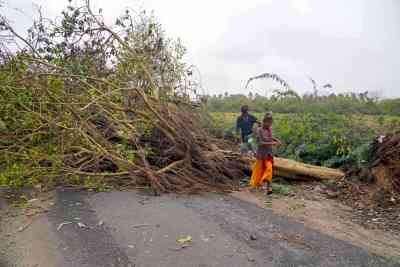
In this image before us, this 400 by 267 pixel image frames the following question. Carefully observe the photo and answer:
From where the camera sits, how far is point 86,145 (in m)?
6.28

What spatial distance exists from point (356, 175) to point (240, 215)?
Result: 2769mm

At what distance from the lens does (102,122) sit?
7125mm

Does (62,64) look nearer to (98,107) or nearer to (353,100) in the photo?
(98,107)

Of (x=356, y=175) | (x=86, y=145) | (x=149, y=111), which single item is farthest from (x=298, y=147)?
(x=86, y=145)

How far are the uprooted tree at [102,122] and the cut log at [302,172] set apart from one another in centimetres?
68

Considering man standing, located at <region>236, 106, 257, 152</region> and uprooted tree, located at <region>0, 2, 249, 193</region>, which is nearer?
uprooted tree, located at <region>0, 2, 249, 193</region>

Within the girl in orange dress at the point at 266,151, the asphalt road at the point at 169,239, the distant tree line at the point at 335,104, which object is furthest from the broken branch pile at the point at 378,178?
the distant tree line at the point at 335,104

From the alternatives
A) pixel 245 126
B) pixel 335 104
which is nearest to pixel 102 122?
pixel 245 126

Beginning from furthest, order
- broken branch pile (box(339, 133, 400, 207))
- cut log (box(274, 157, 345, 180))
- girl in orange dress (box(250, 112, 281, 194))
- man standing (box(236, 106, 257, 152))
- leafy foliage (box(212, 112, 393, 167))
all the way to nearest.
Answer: man standing (box(236, 106, 257, 152))
leafy foliage (box(212, 112, 393, 167))
cut log (box(274, 157, 345, 180))
girl in orange dress (box(250, 112, 281, 194))
broken branch pile (box(339, 133, 400, 207))

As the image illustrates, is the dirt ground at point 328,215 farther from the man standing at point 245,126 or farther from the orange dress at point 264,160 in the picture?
the man standing at point 245,126

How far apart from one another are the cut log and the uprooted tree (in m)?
0.68

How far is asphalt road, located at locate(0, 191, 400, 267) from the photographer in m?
3.54

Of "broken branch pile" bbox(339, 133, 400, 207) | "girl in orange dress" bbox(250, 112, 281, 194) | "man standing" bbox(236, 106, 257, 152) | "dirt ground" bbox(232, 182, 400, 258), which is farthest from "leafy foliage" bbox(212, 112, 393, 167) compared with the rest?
"girl in orange dress" bbox(250, 112, 281, 194)

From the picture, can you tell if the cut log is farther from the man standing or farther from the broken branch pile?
the man standing
